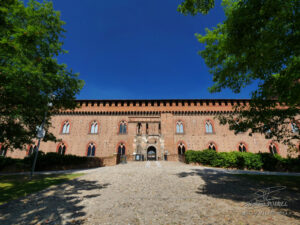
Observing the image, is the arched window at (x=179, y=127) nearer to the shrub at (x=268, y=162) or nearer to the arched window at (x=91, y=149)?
the shrub at (x=268, y=162)

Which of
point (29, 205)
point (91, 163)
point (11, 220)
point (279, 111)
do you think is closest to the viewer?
point (11, 220)

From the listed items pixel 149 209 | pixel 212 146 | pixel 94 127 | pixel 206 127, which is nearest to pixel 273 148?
pixel 212 146

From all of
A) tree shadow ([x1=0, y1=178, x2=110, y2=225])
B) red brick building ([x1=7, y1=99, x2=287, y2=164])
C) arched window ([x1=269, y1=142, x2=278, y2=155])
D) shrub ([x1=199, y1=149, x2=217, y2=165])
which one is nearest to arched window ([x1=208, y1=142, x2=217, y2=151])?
red brick building ([x1=7, y1=99, x2=287, y2=164])

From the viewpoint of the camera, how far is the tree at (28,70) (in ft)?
19.9

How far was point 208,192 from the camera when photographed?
5.09 m

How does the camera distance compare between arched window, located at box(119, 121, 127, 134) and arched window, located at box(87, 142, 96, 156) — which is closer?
arched window, located at box(87, 142, 96, 156)

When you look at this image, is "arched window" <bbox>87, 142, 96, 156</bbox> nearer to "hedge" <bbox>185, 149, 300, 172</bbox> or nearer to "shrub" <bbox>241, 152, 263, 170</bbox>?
"hedge" <bbox>185, 149, 300, 172</bbox>

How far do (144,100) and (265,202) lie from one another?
23.0 meters

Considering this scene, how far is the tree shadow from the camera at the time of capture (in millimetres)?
3117

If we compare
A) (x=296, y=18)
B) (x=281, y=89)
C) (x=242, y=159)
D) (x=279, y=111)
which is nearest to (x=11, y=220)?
(x=281, y=89)

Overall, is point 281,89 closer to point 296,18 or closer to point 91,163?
point 296,18

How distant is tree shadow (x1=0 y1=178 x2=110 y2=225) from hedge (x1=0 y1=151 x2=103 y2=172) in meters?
9.03

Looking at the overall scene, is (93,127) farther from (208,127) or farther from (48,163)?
(208,127)

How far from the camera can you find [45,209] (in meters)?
3.70
